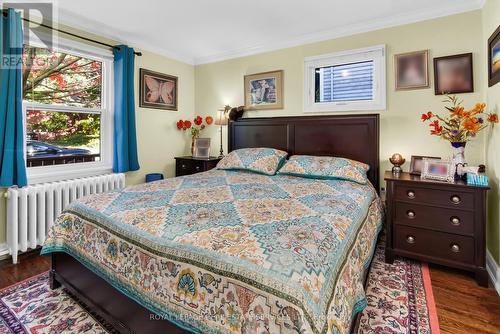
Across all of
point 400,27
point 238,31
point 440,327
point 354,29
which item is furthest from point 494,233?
point 238,31

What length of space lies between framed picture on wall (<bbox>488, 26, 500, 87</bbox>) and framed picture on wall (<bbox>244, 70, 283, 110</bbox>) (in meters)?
2.03

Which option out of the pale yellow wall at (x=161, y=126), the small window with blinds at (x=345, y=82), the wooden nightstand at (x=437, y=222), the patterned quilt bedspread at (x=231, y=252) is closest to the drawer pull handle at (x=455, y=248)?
the wooden nightstand at (x=437, y=222)

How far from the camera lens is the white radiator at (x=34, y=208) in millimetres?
2426

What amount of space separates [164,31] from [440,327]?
12.0 ft

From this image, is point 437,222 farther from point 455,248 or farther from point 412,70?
point 412,70

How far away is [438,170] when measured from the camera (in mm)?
2268

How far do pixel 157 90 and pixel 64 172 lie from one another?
158 centimetres

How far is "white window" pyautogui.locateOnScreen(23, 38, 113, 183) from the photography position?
270 centimetres

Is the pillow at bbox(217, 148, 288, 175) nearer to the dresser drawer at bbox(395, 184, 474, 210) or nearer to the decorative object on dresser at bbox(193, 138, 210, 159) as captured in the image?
the decorative object on dresser at bbox(193, 138, 210, 159)

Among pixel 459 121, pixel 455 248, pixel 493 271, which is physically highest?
pixel 459 121

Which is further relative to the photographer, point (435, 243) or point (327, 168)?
point (327, 168)

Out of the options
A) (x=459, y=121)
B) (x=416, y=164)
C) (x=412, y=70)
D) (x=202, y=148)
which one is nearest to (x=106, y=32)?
(x=202, y=148)

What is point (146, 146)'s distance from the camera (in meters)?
3.71

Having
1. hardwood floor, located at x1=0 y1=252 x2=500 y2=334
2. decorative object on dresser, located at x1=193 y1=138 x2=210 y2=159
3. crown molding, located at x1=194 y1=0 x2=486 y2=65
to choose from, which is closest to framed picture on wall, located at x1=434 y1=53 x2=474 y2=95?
crown molding, located at x1=194 y1=0 x2=486 y2=65
